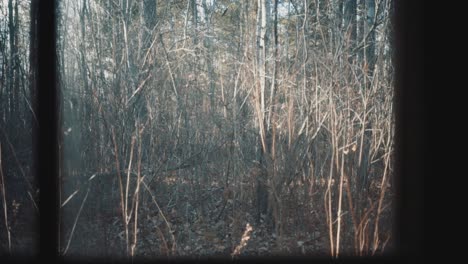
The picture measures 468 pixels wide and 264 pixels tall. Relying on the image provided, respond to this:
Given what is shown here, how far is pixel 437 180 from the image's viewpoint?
1428 millimetres

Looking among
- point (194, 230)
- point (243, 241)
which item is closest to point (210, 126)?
point (194, 230)

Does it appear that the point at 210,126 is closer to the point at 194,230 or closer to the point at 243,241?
the point at 194,230

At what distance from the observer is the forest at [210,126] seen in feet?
8.39

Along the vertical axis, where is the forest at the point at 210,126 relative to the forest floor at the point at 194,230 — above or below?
above

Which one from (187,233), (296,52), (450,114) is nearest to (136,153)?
(187,233)

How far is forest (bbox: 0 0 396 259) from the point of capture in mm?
2559

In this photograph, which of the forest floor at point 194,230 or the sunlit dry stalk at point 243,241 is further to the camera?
the sunlit dry stalk at point 243,241

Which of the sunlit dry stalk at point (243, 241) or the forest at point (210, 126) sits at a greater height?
the forest at point (210, 126)

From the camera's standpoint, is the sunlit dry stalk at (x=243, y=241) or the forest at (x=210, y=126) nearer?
the forest at (x=210, y=126)

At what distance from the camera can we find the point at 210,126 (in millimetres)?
3307

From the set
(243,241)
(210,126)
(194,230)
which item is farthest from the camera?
(210,126)

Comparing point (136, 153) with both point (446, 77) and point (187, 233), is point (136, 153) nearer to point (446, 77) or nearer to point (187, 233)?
point (187, 233)

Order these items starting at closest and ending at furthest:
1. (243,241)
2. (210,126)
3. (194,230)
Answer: (243,241) < (194,230) < (210,126)

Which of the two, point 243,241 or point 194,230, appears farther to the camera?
point 194,230
